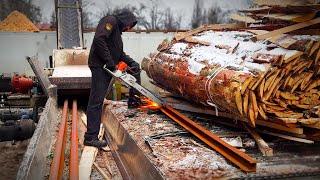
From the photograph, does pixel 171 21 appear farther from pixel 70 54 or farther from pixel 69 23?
pixel 70 54

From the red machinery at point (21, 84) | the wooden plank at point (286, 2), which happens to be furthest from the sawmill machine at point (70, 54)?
the wooden plank at point (286, 2)

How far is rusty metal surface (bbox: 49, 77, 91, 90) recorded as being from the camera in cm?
765

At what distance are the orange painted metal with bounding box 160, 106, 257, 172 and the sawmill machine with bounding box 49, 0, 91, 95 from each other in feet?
11.2

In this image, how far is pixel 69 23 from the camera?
1047 cm

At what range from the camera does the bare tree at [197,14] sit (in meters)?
15.5

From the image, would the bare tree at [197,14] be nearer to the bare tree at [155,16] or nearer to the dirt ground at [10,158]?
the bare tree at [155,16]

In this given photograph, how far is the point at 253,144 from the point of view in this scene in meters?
3.93

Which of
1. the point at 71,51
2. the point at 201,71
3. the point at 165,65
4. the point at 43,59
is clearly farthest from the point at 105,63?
the point at 43,59

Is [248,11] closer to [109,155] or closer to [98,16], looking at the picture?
[109,155]

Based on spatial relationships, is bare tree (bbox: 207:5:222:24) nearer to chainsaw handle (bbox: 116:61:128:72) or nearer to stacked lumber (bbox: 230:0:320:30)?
stacked lumber (bbox: 230:0:320:30)

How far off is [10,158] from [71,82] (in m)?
2.12

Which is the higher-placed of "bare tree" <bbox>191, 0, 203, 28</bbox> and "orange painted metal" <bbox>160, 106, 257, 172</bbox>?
"bare tree" <bbox>191, 0, 203, 28</bbox>

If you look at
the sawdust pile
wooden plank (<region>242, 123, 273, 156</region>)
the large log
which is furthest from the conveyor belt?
wooden plank (<region>242, 123, 273, 156</region>)

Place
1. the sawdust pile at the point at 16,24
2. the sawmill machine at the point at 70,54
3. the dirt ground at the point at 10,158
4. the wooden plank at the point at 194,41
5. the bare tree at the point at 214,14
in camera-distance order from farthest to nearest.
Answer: the bare tree at the point at 214,14
the sawdust pile at the point at 16,24
the sawmill machine at the point at 70,54
the dirt ground at the point at 10,158
the wooden plank at the point at 194,41
